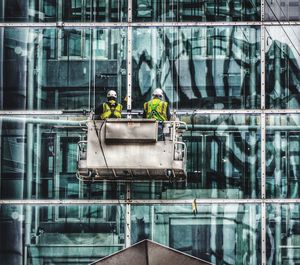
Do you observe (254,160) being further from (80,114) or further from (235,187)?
(80,114)

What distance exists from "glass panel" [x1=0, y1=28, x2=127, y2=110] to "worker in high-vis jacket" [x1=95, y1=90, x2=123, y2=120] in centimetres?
94

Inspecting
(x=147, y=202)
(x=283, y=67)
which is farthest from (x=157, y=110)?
(x=283, y=67)

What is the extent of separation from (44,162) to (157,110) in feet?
10.9

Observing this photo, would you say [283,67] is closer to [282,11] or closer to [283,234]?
[282,11]

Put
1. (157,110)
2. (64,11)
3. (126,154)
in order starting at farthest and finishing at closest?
1. (64,11)
2. (157,110)
3. (126,154)

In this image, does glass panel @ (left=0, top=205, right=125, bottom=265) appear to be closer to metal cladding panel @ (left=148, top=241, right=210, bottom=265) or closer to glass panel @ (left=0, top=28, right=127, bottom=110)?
glass panel @ (left=0, top=28, right=127, bottom=110)

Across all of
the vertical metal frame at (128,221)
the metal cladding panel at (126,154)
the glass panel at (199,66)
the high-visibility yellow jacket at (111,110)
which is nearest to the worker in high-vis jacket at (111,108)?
the high-visibility yellow jacket at (111,110)

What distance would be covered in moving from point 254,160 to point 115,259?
4.96 m

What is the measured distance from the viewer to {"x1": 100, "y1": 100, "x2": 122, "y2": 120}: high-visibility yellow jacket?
80.2 feet

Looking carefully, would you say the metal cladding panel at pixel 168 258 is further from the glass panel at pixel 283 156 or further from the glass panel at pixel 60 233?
the glass panel at pixel 283 156

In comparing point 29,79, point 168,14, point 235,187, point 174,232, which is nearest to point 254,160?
point 235,187

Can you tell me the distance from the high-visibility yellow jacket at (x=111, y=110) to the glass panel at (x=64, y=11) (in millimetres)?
2627

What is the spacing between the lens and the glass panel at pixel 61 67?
2577cm

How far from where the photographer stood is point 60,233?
25.2 meters
